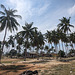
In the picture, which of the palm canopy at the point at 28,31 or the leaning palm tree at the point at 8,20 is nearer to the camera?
the leaning palm tree at the point at 8,20

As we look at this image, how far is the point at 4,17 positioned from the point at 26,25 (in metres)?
12.5

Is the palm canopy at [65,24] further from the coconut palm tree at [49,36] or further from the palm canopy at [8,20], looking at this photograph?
the palm canopy at [8,20]

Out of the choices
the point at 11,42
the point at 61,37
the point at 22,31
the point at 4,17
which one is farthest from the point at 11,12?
the point at 11,42

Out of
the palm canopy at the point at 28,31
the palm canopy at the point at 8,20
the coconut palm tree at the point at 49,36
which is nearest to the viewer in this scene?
the palm canopy at the point at 8,20

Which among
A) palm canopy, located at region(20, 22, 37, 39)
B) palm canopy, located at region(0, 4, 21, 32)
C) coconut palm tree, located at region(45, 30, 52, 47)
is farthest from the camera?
coconut palm tree, located at region(45, 30, 52, 47)

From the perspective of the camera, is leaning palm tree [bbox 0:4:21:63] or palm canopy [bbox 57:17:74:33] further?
palm canopy [bbox 57:17:74:33]

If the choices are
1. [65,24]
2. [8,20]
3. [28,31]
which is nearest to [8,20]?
[8,20]

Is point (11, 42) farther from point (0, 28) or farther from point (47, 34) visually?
point (0, 28)

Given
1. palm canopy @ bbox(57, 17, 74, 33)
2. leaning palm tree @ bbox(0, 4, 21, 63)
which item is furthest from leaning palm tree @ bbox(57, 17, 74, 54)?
leaning palm tree @ bbox(0, 4, 21, 63)

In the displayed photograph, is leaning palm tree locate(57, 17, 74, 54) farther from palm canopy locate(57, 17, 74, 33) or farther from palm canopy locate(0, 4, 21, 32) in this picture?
palm canopy locate(0, 4, 21, 32)

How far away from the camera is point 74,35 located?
45.3 metres

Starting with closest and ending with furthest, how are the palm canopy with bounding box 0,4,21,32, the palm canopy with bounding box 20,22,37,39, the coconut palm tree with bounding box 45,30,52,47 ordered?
the palm canopy with bounding box 0,4,21,32 < the palm canopy with bounding box 20,22,37,39 < the coconut palm tree with bounding box 45,30,52,47

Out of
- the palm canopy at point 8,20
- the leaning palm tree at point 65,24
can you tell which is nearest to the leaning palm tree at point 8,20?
the palm canopy at point 8,20

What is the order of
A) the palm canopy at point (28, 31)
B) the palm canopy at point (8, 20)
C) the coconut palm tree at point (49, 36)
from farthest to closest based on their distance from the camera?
1. the coconut palm tree at point (49, 36)
2. the palm canopy at point (28, 31)
3. the palm canopy at point (8, 20)
